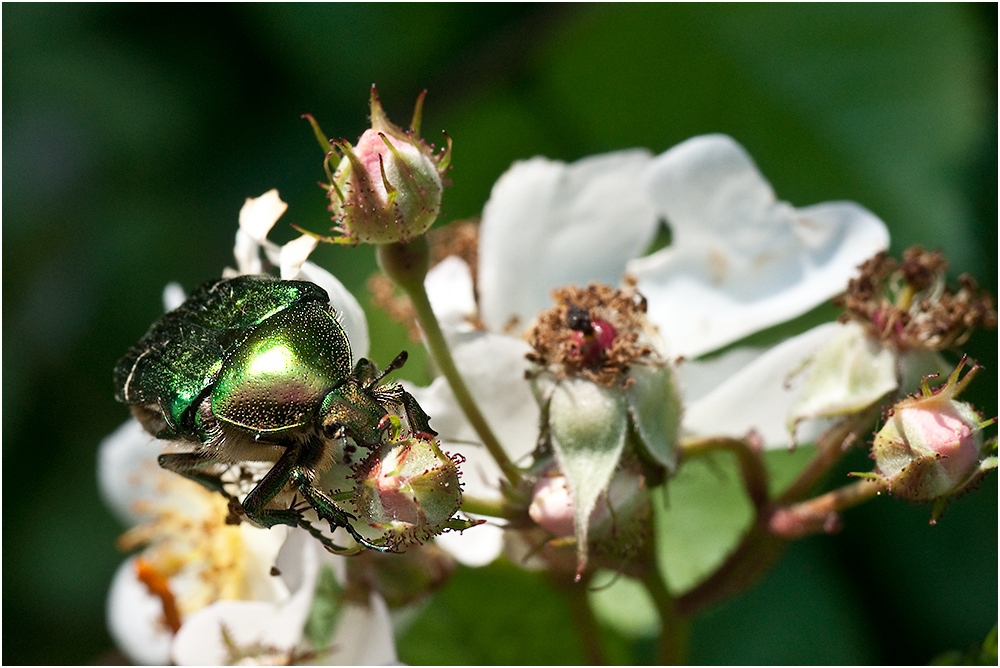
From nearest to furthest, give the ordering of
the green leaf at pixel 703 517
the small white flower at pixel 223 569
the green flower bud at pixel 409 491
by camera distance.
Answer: the green flower bud at pixel 409 491, the small white flower at pixel 223 569, the green leaf at pixel 703 517

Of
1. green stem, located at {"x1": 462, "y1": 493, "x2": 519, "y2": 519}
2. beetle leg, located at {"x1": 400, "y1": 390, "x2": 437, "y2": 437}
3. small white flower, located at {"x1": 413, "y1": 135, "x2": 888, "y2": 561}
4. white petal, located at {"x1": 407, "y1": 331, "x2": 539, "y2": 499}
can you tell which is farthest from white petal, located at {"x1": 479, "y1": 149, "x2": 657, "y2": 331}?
beetle leg, located at {"x1": 400, "y1": 390, "x2": 437, "y2": 437}

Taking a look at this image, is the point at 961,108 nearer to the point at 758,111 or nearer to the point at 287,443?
the point at 758,111

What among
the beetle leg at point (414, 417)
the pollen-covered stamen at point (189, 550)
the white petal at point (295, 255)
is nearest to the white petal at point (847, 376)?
the beetle leg at point (414, 417)

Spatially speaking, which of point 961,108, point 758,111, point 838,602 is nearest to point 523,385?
point 838,602

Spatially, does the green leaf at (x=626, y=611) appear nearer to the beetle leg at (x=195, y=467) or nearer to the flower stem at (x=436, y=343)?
the flower stem at (x=436, y=343)

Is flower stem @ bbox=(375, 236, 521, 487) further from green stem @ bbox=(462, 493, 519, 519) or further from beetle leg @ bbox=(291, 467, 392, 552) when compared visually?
beetle leg @ bbox=(291, 467, 392, 552)

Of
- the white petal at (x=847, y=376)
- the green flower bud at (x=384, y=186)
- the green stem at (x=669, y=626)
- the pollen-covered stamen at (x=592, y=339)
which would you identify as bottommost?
the green stem at (x=669, y=626)
